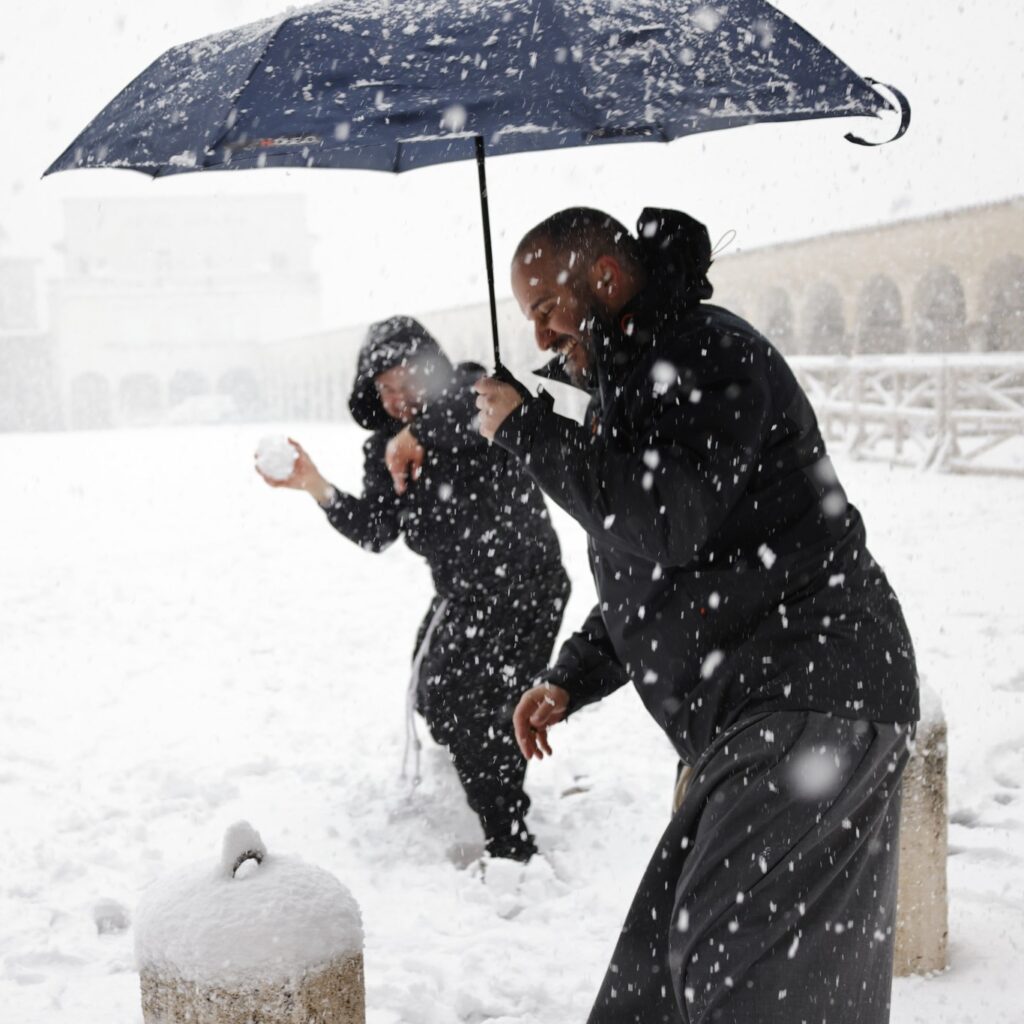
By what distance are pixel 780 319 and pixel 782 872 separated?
2494 cm

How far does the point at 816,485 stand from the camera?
2055 mm

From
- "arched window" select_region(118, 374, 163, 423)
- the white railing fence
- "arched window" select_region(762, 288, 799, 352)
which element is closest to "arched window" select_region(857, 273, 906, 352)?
"arched window" select_region(762, 288, 799, 352)

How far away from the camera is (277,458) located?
14.0 feet

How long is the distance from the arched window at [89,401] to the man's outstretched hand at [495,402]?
182 feet

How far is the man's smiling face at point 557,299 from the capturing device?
2.15 meters

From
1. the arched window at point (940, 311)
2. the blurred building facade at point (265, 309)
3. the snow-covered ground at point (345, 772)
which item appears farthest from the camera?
the arched window at point (940, 311)

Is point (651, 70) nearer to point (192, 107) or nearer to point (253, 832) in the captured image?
point (192, 107)

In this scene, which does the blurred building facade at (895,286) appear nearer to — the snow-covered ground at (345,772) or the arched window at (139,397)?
the snow-covered ground at (345,772)

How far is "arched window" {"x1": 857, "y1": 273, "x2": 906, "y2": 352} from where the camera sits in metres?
23.5

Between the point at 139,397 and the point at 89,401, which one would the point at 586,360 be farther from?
the point at 139,397

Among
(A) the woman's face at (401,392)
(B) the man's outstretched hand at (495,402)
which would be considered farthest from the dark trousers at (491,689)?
(B) the man's outstretched hand at (495,402)

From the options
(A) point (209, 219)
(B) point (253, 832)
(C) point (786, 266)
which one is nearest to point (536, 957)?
(B) point (253, 832)

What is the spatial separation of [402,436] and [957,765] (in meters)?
2.99

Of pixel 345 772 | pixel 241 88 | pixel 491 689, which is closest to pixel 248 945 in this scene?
pixel 241 88
